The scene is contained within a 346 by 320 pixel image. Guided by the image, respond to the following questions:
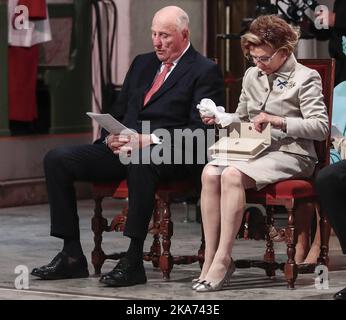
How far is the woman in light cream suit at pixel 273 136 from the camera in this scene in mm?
6398

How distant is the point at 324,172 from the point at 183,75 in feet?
3.45

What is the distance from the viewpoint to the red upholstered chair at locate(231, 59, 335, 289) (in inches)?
254

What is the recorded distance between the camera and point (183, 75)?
22.5 feet

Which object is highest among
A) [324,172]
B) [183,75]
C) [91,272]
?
[183,75]

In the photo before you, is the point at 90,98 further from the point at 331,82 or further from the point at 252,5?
the point at 331,82

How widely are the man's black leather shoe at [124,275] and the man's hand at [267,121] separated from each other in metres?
0.90

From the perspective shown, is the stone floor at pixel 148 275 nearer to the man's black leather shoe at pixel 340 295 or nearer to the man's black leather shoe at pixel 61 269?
the man's black leather shoe at pixel 61 269

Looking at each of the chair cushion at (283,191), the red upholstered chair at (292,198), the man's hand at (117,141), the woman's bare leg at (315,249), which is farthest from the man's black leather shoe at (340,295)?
the man's hand at (117,141)

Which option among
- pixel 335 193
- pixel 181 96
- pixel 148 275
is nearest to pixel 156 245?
pixel 148 275

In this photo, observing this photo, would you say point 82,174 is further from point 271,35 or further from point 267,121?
point 271,35

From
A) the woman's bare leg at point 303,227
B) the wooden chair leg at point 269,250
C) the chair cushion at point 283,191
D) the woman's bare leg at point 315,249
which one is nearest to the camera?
the chair cushion at point 283,191

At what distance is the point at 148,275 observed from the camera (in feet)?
22.8

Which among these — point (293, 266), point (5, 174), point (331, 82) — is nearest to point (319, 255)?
point (293, 266)

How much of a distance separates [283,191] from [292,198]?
0.19 ft
